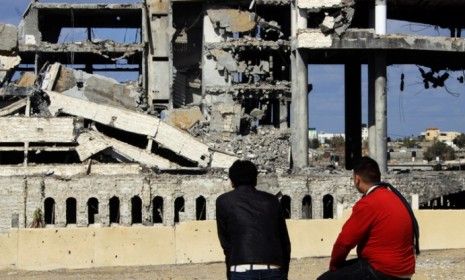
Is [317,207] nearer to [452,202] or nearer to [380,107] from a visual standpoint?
[380,107]

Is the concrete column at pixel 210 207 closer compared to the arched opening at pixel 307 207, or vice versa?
the concrete column at pixel 210 207

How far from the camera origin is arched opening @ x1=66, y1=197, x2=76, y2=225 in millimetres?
32125

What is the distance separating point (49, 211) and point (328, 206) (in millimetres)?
10686

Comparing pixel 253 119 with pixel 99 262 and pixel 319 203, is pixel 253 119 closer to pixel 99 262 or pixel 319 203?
pixel 319 203

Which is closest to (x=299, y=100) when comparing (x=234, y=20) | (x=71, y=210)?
(x=234, y=20)

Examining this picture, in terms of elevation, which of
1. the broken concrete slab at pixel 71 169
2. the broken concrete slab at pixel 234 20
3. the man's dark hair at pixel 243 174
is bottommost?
the broken concrete slab at pixel 71 169

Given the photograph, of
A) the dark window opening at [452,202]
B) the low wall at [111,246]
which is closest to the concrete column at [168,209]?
the low wall at [111,246]

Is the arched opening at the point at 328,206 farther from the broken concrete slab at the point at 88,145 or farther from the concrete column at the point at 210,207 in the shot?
the broken concrete slab at the point at 88,145

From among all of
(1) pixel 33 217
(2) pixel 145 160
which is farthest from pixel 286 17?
(1) pixel 33 217

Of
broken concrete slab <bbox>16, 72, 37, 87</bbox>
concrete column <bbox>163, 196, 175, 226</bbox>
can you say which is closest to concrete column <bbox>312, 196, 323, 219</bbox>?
concrete column <bbox>163, 196, 175, 226</bbox>

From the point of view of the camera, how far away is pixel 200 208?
32.7 m

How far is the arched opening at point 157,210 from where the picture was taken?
32125mm

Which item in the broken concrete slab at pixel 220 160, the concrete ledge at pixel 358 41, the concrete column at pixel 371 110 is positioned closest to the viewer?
the broken concrete slab at pixel 220 160

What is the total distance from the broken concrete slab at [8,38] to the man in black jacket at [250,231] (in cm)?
3440
